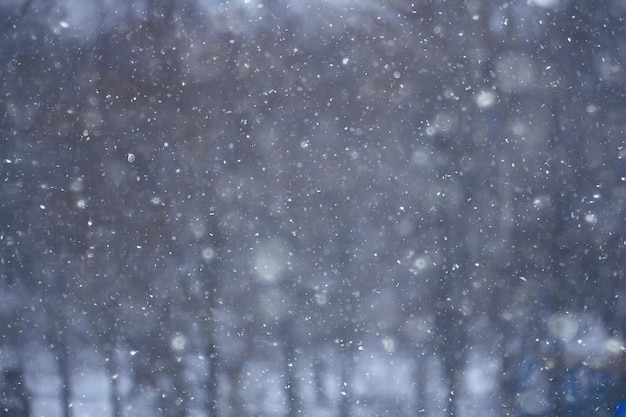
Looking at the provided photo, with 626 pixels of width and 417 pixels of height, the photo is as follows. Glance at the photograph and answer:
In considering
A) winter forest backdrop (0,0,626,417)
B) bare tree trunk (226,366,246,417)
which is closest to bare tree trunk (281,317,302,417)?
winter forest backdrop (0,0,626,417)

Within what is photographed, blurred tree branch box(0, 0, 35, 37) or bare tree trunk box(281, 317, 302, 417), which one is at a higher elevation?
blurred tree branch box(0, 0, 35, 37)

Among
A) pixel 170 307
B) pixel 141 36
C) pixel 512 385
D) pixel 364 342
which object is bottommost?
pixel 512 385

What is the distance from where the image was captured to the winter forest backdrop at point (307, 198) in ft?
4.77

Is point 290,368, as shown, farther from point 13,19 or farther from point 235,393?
point 13,19

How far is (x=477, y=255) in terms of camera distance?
4.86 ft

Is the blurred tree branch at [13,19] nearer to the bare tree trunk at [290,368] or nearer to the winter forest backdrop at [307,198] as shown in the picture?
the winter forest backdrop at [307,198]

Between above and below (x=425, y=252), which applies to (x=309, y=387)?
below

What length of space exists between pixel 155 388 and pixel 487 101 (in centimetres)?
107

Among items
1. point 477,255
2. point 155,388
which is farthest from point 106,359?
point 477,255

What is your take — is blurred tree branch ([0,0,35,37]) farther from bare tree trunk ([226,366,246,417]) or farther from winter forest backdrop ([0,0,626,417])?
bare tree trunk ([226,366,246,417])

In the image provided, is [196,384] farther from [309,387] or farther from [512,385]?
[512,385]

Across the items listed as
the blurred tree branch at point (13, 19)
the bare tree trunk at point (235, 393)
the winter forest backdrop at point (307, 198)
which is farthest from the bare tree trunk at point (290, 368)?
the blurred tree branch at point (13, 19)

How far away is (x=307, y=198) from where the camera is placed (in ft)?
4.80

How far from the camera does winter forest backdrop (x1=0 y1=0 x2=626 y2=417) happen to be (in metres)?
1.46
